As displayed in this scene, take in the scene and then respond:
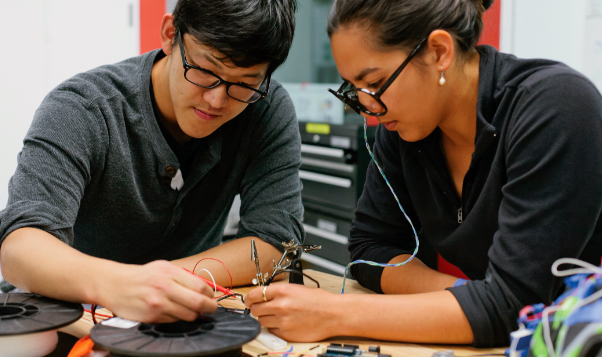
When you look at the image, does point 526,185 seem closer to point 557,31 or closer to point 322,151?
point 557,31

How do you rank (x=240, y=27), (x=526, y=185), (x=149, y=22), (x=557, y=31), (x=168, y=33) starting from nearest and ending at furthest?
1. (x=526, y=185)
2. (x=240, y=27)
3. (x=168, y=33)
4. (x=557, y=31)
5. (x=149, y=22)

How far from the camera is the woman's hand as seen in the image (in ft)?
2.96

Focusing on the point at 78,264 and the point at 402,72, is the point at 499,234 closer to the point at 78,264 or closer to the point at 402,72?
the point at 402,72

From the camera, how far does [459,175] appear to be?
1200 mm

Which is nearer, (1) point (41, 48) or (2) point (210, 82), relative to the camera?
(2) point (210, 82)

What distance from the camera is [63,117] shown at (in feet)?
3.86

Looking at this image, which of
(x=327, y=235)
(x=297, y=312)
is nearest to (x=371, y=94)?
(x=297, y=312)

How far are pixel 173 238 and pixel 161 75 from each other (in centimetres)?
47

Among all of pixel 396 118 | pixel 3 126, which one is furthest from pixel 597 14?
pixel 3 126

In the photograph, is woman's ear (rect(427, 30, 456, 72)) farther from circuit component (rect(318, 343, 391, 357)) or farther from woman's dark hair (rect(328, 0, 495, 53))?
circuit component (rect(318, 343, 391, 357))

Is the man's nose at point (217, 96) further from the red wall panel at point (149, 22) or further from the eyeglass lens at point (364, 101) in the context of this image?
the red wall panel at point (149, 22)

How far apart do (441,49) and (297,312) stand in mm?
581

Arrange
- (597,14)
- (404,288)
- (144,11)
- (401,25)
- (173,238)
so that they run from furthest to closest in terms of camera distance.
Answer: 1. (144,11)
2. (597,14)
3. (173,238)
4. (404,288)
5. (401,25)

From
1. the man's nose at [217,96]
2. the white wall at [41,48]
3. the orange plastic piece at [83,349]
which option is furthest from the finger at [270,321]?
the white wall at [41,48]
